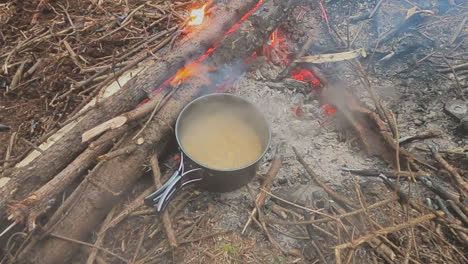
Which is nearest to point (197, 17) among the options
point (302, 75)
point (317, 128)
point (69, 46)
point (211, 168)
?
point (302, 75)

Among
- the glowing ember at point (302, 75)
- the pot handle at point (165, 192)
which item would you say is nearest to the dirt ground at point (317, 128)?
the glowing ember at point (302, 75)

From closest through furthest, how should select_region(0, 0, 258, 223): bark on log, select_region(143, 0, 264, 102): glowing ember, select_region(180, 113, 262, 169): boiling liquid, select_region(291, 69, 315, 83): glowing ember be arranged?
1. select_region(0, 0, 258, 223): bark on log
2. select_region(180, 113, 262, 169): boiling liquid
3. select_region(143, 0, 264, 102): glowing ember
4. select_region(291, 69, 315, 83): glowing ember

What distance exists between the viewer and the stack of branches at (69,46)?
3.34 m

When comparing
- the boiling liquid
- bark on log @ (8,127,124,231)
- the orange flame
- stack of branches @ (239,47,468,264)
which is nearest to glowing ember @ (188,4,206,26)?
the orange flame

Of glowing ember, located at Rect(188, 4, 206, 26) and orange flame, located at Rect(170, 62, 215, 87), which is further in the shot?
glowing ember, located at Rect(188, 4, 206, 26)

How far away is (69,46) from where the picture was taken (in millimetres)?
3715

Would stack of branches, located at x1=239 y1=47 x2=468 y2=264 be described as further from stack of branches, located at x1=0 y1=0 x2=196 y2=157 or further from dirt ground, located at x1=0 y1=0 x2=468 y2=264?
stack of branches, located at x1=0 y1=0 x2=196 y2=157

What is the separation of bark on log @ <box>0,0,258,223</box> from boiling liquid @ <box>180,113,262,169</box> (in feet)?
Result: 2.09

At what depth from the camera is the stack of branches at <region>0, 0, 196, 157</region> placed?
3.34 metres

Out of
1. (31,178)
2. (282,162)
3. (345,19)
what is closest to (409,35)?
(345,19)

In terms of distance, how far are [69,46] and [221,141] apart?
90.0 inches

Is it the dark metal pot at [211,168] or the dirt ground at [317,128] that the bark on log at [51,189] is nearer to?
the dirt ground at [317,128]

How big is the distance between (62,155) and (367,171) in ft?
8.41

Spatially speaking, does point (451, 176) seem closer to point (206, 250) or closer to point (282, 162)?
point (282, 162)
